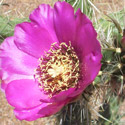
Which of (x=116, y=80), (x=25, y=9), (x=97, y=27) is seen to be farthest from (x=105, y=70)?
(x=25, y=9)

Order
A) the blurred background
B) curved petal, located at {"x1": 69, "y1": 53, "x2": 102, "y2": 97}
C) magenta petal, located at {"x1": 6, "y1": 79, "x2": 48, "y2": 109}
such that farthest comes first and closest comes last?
1. the blurred background
2. magenta petal, located at {"x1": 6, "y1": 79, "x2": 48, "y2": 109}
3. curved petal, located at {"x1": 69, "y1": 53, "x2": 102, "y2": 97}

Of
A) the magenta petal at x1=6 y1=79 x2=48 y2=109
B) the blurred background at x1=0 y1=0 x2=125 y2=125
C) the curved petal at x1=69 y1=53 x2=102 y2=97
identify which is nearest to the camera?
the curved petal at x1=69 y1=53 x2=102 y2=97

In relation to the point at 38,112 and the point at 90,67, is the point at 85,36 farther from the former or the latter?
the point at 38,112

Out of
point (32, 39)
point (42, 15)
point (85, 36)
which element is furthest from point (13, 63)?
point (85, 36)

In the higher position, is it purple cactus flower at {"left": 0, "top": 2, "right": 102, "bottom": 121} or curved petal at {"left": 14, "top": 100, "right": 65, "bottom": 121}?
purple cactus flower at {"left": 0, "top": 2, "right": 102, "bottom": 121}

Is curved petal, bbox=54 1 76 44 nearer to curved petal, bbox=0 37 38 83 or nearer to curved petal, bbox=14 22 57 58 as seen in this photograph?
curved petal, bbox=14 22 57 58

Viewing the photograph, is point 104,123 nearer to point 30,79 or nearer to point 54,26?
point 30,79

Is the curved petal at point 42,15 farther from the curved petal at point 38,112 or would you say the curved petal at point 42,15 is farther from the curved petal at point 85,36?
the curved petal at point 38,112

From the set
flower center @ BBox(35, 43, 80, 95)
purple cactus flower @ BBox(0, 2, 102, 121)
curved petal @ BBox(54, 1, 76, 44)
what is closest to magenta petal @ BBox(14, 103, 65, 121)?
purple cactus flower @ BBox(0, 2, 102, 121)
